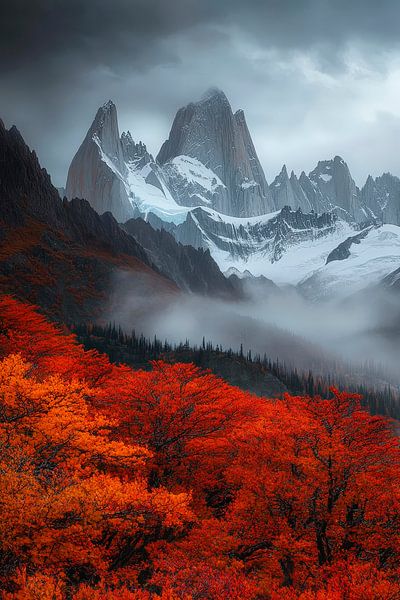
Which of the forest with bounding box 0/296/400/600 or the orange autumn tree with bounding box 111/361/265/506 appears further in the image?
the orange autumn tree with bounding box 111/361/265/506

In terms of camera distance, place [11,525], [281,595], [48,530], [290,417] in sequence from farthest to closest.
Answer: [290,417], [281,595], [48,530], [11,525]

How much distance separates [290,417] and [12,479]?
2455 cm

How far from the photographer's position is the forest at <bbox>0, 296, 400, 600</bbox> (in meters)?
26.4

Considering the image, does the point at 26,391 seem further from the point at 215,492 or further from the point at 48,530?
the point at 215,492

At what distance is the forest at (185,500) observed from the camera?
26.4m

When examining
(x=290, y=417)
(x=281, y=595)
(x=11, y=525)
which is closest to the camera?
(x=11, y=525)

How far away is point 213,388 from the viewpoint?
170ft

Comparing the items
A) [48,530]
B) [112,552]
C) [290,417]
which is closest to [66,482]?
[48,530]

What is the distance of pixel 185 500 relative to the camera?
116 feet

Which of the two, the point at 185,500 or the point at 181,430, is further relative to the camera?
the point at 181,430

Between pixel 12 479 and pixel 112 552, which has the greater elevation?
pixel 12 479

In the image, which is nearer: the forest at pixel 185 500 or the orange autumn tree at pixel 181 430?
the forest at pixel 185 500

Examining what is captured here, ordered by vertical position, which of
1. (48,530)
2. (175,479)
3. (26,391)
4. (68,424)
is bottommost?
(175,479)

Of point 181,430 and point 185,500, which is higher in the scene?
point 181,430
